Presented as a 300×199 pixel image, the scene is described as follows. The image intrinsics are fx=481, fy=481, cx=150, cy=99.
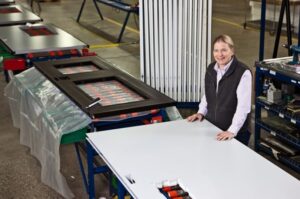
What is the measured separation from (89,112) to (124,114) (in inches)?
9.7

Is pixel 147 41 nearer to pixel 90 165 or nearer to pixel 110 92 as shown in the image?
pixel 110 92

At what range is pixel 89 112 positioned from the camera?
336 cm

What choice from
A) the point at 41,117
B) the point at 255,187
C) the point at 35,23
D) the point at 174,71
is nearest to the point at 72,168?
the point at 41,117

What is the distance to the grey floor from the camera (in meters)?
4.28

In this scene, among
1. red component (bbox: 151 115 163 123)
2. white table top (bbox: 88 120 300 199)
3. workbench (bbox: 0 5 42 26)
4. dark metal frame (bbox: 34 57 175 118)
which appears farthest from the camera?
workbench (bbox: 0 5 42 26)

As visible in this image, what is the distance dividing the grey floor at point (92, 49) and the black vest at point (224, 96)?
1.25 m

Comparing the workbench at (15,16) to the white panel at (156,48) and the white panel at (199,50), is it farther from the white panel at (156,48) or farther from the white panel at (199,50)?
the white panel at (199,50)

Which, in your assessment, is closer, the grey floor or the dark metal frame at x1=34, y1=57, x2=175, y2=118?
the dark metal frame at x1=34, y1=57, x2=175, y2=118

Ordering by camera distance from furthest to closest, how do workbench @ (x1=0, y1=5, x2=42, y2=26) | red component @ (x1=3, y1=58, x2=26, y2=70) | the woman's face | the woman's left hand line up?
workbench @ (x1=0, y1=5, x2=42, y2=26) → red component @ (x1=3, y1=58, x2=26, y2=70) → the woman's face → the woman's left hand

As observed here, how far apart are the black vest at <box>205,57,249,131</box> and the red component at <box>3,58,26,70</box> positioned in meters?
2.51

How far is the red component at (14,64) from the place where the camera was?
509 centimetres

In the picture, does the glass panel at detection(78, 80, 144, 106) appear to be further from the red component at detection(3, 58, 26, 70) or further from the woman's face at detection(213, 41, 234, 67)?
the red component at detection(3, 58, 26, 70)

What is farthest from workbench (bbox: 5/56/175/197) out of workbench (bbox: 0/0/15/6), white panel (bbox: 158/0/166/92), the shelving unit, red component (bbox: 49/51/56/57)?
workbench (bbox: 0/0/15/6)

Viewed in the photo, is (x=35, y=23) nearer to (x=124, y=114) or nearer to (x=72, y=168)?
(x=72, y=168)
